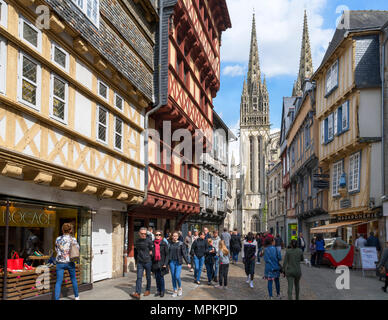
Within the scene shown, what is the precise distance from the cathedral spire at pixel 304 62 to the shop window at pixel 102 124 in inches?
3559

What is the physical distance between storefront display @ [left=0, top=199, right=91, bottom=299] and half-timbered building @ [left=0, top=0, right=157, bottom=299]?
29mm

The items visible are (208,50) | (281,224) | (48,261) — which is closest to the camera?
(48,261)

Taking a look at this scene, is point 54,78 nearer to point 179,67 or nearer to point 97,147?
point 97,147

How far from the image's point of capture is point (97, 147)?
1200cm

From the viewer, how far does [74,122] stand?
10.7 meters

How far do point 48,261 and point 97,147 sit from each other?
10.0ft

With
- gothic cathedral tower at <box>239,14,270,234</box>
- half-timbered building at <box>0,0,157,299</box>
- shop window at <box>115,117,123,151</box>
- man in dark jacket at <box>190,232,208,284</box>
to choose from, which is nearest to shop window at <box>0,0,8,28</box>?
half-timbered building at <box>0,0,157,299</box>

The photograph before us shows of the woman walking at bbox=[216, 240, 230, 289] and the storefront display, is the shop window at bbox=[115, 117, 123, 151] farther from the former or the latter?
the woman walking at bbox=[216, 240, 230, 289]

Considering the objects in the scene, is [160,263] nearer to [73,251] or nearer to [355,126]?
[73,251]

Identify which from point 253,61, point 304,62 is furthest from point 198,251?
point 253,61

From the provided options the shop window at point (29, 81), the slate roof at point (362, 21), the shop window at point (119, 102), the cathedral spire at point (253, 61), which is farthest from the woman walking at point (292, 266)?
the cathedral spire at point (253, 61)

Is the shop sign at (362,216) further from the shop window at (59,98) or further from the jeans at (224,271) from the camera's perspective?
the shop window at (59,98)

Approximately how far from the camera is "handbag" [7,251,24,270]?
949 centimetres

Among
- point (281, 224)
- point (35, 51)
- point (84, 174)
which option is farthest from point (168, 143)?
point (281, 224)
